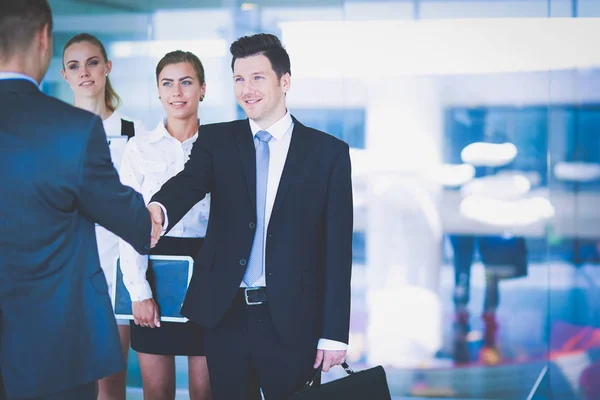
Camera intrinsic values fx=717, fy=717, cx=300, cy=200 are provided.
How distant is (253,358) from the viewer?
2393mm

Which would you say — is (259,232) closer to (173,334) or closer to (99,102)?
(173,334)

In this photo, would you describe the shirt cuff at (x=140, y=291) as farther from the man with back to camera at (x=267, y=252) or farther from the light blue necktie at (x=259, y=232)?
the light blue necktie at (x=259, y=232)

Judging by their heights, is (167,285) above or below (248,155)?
below

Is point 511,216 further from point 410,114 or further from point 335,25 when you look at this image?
point 335,25

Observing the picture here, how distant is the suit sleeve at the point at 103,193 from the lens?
5.57 feet

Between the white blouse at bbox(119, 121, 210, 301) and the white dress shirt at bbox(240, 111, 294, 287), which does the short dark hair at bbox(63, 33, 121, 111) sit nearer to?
the white blouse at bbox(119, 121, 210, 301)

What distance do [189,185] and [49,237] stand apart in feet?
2.58

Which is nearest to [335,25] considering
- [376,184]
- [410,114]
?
[410,114]

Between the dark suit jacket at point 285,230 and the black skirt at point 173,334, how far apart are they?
0.39 meters

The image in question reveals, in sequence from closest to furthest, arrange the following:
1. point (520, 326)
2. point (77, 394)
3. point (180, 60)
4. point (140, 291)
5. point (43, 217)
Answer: point (43, 217), point (77, 394), point (140, 291), point (180, 60), point (520, 326)

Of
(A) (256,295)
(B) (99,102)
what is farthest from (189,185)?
(B) (99,102)

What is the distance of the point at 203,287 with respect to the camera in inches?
94.2

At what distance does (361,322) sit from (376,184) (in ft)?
3.07

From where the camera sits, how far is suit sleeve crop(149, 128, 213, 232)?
2396 mm
